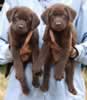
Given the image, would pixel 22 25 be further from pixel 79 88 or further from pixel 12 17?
pixel 79 88

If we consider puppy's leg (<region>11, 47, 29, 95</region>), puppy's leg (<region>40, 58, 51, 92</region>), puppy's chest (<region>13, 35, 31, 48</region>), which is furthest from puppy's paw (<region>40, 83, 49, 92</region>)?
puppy's chest (<region>13, 35, 31, 48</region>)

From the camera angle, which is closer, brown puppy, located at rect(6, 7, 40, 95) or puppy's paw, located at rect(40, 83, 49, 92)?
brown puppy, located at rect(6, 7, 40, 95)

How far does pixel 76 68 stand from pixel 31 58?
0.94ft

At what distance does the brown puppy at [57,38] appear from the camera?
235 cm

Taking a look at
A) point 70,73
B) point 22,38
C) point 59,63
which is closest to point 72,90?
point 70,73

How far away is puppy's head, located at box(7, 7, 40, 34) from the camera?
2.35 metres

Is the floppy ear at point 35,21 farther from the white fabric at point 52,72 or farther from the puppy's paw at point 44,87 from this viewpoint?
the puppy's paw at point 44,87

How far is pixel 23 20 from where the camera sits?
2.37 m

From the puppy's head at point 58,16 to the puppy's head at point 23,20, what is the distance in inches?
2.1

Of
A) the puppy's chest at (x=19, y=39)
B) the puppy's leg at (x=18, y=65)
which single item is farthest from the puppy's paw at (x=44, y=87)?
the puppy's chest at (x=19, y=39)

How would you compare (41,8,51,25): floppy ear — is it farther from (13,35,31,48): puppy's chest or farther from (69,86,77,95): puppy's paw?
(69,86,77,95): puppy's paw

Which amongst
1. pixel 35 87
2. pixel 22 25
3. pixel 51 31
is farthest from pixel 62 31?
pixel 35 87

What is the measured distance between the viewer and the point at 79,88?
104 inches

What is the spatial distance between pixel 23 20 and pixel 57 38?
191 mm
